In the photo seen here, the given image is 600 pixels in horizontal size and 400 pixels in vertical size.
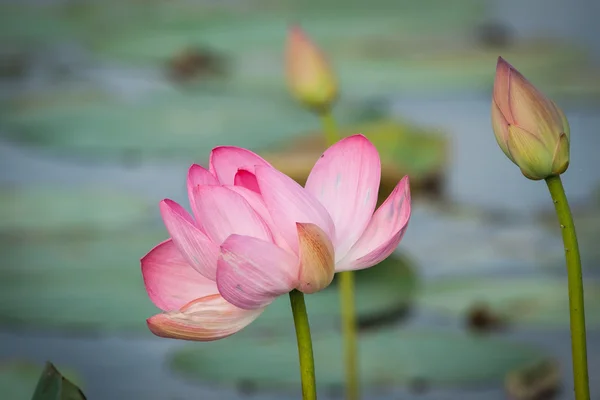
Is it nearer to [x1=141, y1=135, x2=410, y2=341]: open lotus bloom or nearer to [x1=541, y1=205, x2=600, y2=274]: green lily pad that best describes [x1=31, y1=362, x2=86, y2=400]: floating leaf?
[x1=141, y1=135, x2=410, y2=341]: open lotus bloom

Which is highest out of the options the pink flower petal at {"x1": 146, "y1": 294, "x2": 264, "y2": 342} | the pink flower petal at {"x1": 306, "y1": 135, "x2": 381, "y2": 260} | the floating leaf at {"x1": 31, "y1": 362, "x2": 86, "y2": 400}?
the pink flower petal at {"x1": 306, "y1": 135, "x2": 381, "y2": 260}

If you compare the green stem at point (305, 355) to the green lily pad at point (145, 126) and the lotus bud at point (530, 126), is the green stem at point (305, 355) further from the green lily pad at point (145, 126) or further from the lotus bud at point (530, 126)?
the green lily pad at point (145, 126)

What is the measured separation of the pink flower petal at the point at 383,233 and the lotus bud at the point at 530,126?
0.15 feet

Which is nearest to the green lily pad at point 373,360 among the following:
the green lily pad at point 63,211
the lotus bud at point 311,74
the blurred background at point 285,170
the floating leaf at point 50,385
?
the blurred background at point 285,170

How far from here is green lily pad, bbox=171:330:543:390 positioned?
4.31ft

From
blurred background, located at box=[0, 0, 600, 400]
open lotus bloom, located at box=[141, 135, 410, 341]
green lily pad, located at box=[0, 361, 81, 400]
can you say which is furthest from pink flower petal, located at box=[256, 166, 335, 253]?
blurred background, located at box=[0, 0, 600, 400]

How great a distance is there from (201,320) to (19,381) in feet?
1.06

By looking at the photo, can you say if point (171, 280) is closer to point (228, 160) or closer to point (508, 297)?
point (228, 160)

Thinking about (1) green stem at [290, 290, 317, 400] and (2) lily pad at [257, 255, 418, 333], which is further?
(2) lily pad at [257, 255, 418, 333]

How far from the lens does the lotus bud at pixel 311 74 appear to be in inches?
A: 28.7

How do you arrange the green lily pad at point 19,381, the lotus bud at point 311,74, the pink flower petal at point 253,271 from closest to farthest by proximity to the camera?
the pink flower petal at point 253,271, the green lily pad at point 19,381, the lotus bud at point 311,74

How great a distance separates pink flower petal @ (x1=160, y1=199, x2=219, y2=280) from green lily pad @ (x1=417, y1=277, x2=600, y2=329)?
1.11 metres

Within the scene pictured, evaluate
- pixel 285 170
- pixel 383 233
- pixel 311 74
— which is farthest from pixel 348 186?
pixel 285 170

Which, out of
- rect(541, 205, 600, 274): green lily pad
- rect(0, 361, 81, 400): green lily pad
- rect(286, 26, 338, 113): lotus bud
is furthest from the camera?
rect(541, 205, 600, 274): green lily pad
